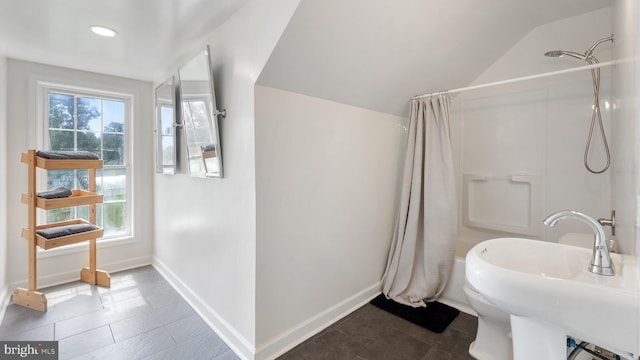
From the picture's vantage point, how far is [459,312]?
214cm

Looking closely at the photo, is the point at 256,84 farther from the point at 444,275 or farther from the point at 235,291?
the point at 444,275

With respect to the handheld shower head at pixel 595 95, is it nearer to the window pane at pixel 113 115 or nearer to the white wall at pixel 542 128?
the white wall at pixel 542 128

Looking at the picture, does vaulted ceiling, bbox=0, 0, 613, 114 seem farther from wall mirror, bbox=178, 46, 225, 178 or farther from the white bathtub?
the white bathtub

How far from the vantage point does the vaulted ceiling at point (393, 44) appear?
145 centimetres

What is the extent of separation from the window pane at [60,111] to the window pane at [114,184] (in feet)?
1.82

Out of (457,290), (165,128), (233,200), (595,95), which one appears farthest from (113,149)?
(595,95)

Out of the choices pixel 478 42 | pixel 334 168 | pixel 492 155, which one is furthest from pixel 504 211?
pixel 334 168

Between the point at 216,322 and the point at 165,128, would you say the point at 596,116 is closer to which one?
the point at 216,322

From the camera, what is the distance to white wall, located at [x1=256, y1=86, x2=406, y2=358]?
1.63m

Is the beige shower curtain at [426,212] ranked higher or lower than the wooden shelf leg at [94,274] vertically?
higher

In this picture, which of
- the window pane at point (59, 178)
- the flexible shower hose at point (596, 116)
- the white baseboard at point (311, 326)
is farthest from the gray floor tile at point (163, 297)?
the flexible shower hose at point (596, 116)

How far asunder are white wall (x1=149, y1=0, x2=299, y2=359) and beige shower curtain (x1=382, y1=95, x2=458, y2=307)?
1279mm

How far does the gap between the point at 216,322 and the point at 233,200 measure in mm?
900

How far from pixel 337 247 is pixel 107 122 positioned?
2.75 meters
